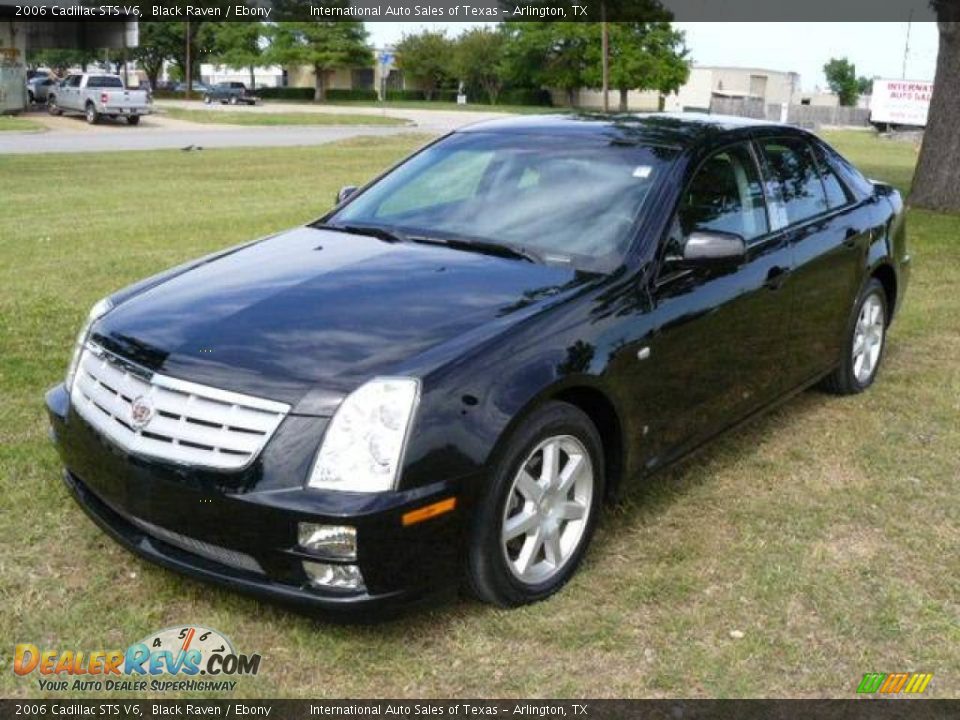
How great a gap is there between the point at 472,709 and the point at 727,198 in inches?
98.5

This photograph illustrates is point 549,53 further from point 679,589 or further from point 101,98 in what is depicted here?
point 679,589

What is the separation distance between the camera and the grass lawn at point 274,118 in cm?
4019

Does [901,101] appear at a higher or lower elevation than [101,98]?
higher

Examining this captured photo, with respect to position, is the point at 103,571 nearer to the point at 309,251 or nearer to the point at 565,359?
the point at 309,251

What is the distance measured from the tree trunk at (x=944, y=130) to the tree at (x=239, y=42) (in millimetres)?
68796

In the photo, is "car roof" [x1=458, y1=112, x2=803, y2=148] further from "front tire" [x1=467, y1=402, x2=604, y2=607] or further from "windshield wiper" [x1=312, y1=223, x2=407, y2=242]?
"front tire" [x1=467, y1=402, x2=604, y2=607]

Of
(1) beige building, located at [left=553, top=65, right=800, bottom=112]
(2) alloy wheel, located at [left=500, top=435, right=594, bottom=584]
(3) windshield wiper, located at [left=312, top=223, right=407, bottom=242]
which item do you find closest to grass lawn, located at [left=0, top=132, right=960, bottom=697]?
(2) alloy wheel, located at [left=500, top=435, right=594, bottom=584]

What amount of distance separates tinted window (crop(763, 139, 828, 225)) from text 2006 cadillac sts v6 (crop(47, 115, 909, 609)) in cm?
2

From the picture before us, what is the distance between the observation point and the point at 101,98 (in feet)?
120

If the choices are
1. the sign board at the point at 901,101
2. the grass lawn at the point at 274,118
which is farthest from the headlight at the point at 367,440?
the sign board at the point at 901,101

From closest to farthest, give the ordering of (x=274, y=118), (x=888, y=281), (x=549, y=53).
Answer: (x=888, y=281) < (x=274, y=118) < (x=549, y=53)

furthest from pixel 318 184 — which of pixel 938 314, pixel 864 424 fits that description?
pixel 864 424

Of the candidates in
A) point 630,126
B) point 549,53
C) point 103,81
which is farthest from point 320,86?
point 630,126

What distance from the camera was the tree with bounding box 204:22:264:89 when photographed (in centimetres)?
7688
